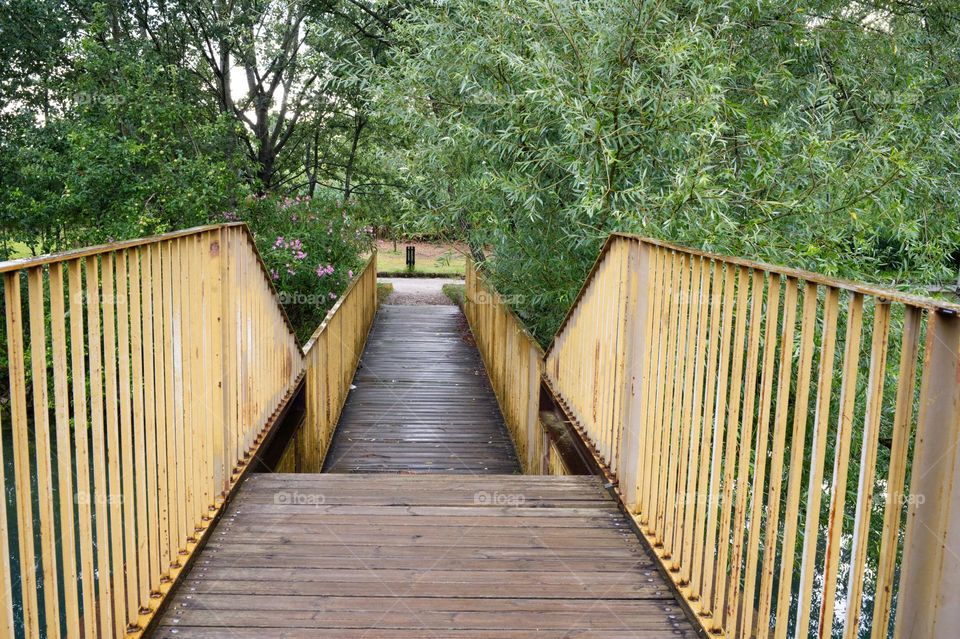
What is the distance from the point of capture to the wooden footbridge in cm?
155

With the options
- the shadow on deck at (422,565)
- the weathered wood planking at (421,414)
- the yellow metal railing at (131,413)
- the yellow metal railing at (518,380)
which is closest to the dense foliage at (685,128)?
the yellow metal railing at (518,380)

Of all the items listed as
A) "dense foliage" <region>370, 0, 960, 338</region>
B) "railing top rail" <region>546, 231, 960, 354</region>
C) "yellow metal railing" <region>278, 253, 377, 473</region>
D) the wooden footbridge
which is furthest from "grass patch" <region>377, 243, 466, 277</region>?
"railing top rail" <region>546, 231, 960, 354</region>

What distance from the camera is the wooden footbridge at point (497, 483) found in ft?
5.09

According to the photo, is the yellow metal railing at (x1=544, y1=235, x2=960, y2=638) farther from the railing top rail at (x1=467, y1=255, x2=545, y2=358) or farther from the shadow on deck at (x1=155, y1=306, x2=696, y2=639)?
the railing top rail at (x1=467, y1=255, x2=545, y2=358)

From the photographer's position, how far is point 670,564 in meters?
2.75

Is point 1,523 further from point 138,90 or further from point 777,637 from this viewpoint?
point 138,90

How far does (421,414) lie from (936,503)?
284 inches

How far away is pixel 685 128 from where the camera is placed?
15.4 feet

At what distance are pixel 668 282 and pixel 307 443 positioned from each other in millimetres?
3804

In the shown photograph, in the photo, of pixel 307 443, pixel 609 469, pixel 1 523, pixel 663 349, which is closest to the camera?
pixel 1 523

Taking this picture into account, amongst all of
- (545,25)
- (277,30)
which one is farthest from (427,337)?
(545,25)

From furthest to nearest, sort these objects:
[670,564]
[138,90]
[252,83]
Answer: [252,83] < [138,90] < [670,564]

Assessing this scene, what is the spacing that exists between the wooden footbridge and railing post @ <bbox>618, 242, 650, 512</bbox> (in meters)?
0.02

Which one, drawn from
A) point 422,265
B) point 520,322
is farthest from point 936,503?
point 422,265
